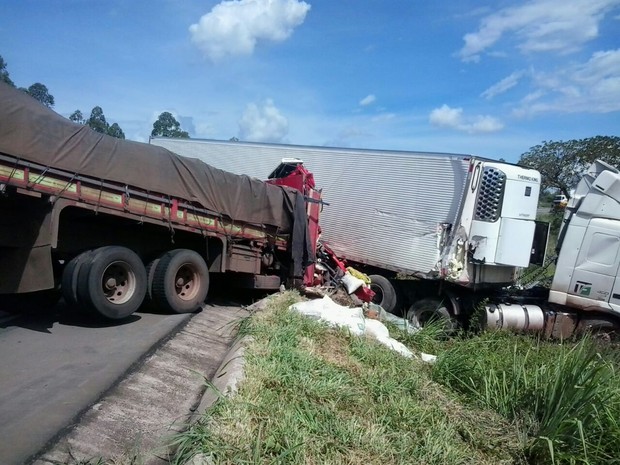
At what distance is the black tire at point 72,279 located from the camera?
21.3ft

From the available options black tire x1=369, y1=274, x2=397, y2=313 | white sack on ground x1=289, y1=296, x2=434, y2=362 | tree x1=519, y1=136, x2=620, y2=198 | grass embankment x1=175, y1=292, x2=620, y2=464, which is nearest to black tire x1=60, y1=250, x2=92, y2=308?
grass embankment x1=175, y1=292, x2=620, y2=464

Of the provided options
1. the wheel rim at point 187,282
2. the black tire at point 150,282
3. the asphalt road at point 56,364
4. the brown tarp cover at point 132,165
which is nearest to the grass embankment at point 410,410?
the asphalt road at point 56,364

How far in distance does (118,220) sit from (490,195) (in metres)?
6.72

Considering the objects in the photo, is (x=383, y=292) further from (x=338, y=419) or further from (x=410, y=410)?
(x=338, y=419)

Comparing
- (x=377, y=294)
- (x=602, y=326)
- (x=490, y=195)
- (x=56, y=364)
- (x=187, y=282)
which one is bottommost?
(x=56, y=364)

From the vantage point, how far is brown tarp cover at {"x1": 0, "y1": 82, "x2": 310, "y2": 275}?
5984 millimetres

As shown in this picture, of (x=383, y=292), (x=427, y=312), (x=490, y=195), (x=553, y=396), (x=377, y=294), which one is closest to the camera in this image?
(x=553, y=396)

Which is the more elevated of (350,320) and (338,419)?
(350,320)

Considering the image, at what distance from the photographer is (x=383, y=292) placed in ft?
38.4

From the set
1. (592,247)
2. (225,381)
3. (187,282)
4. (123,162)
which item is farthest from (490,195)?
(225,381)

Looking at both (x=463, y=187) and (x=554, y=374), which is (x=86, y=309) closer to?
(x=554, y=374)

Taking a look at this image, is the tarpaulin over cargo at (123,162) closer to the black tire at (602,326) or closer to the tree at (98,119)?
the black tire at (602,326)

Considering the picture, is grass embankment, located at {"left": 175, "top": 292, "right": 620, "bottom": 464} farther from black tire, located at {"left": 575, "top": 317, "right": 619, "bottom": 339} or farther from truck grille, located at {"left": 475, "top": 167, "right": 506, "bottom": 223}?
truck grille, located at {"left": 475, "top": 167, "right": 506, "bottom": 223}

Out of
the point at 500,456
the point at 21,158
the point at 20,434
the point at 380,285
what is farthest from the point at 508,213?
the point at 20,434
